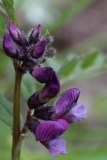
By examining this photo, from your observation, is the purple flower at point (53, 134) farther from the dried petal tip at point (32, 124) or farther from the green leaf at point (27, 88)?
the green leaf at point (27, 88)

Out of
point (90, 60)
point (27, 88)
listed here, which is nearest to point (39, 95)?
point (27, 88)

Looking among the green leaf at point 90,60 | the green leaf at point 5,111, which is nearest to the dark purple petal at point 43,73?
the green leaf at point 5,111

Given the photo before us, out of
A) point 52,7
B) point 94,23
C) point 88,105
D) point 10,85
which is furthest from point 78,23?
point 10,85

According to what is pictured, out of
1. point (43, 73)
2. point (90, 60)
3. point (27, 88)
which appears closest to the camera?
point (43, 73)

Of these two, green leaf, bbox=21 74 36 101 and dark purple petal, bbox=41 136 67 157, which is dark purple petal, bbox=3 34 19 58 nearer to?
dark purple petal, bbox=41 136 67 157

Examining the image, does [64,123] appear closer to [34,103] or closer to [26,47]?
[34,103]

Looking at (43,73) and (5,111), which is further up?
(43,73)
